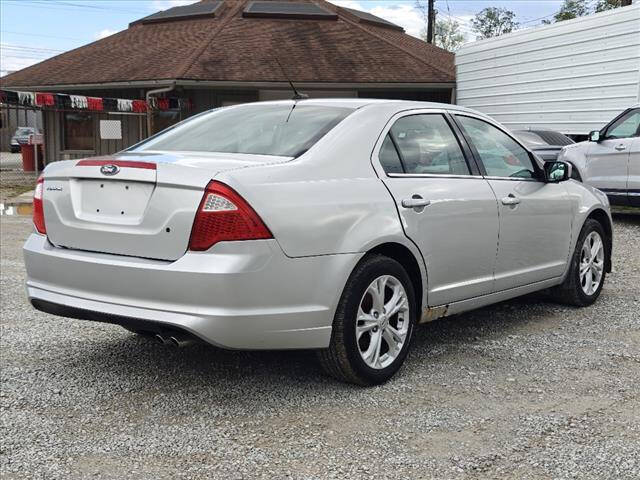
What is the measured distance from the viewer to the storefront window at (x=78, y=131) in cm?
2198

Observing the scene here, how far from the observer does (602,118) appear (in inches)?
503

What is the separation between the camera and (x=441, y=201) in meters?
4.41

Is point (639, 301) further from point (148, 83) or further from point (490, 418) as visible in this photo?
point (148, 83)

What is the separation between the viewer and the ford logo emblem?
3742mm

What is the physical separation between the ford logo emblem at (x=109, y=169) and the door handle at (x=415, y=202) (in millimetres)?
1561

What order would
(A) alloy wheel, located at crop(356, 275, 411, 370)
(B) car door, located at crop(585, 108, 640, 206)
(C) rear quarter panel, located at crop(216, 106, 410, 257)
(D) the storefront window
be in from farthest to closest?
(D) the storefront window, (B) car door, located at crop(585, 108, 640, 206), (A) alloy wheel, located at crop(356, 275, 411, 370), (C) rear quarter panel, located at crop(216, 106, 410, 257)

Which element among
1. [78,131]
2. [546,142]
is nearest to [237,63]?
[78,131]

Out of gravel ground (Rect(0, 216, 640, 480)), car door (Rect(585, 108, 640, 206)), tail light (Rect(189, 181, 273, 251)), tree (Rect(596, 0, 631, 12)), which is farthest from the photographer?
tree (Rect(596, 0, 631, 12))

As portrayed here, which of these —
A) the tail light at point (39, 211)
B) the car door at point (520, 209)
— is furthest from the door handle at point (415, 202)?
the tail light at point (39, 211)

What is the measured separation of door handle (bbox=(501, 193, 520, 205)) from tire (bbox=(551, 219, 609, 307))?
3.37ft

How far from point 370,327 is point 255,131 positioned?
135 centimetres

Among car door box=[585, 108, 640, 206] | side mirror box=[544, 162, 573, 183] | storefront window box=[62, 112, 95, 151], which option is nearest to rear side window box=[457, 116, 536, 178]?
side mirror box=[544, 162, 573, 183]

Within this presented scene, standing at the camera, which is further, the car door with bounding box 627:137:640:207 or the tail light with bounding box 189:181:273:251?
the car door with bounding box 627:137:640:207

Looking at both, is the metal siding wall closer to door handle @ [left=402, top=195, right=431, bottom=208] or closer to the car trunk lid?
door handle @ [left=402, top=195, right=431, bottom=208]
